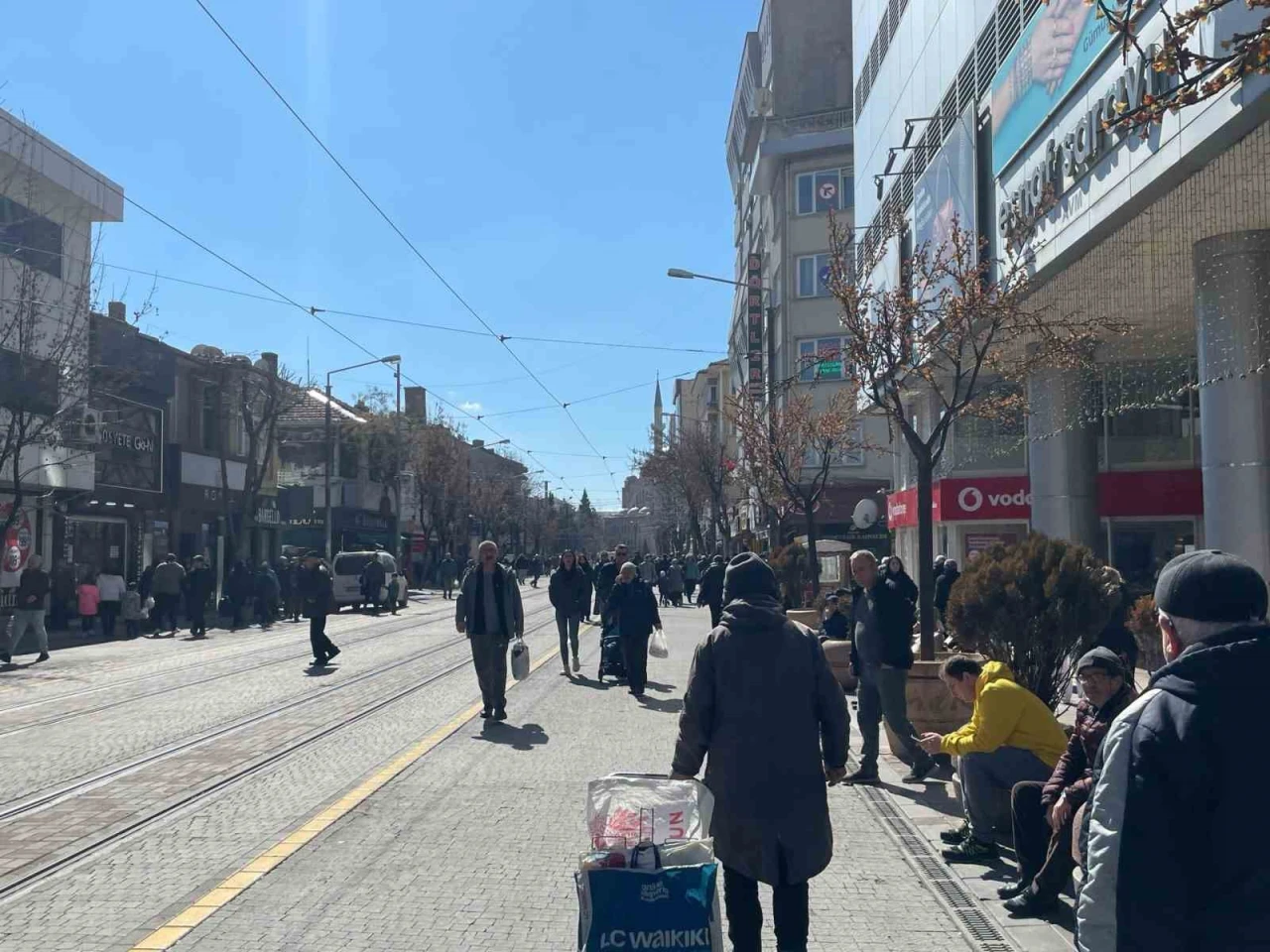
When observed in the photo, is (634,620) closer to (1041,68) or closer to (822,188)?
(1041,68)

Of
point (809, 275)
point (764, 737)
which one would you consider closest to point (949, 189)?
point (764, 737)

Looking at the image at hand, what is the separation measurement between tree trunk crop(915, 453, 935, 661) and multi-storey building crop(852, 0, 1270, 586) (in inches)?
135

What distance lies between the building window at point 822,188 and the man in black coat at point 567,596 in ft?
114

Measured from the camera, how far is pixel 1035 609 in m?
9.14

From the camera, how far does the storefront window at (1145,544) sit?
23406mm

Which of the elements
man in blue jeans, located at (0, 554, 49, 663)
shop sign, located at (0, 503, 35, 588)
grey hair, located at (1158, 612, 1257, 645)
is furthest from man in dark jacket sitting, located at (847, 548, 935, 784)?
shop sign, located at (0, 503, 35, 588)

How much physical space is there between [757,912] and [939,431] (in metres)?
8.12

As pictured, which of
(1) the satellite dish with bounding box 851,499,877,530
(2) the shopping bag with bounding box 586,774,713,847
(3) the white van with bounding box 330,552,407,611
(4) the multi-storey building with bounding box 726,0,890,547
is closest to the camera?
(2) the shopping bag with bounding box 586,774,713,847

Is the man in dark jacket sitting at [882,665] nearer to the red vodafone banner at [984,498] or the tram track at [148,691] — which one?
the tram track at [148,691]

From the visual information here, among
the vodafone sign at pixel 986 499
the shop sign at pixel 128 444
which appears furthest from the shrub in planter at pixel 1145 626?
the shop sign at pixel 128 444

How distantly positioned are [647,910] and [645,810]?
384 mm

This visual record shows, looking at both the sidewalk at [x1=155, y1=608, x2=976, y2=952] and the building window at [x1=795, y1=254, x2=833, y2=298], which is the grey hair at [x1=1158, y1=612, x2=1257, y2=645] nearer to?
the sidewalk at [x1=155, y1=608, x2=976, y2=952]

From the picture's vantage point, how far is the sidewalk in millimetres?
5520

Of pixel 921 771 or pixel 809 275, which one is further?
pixel 809 275
